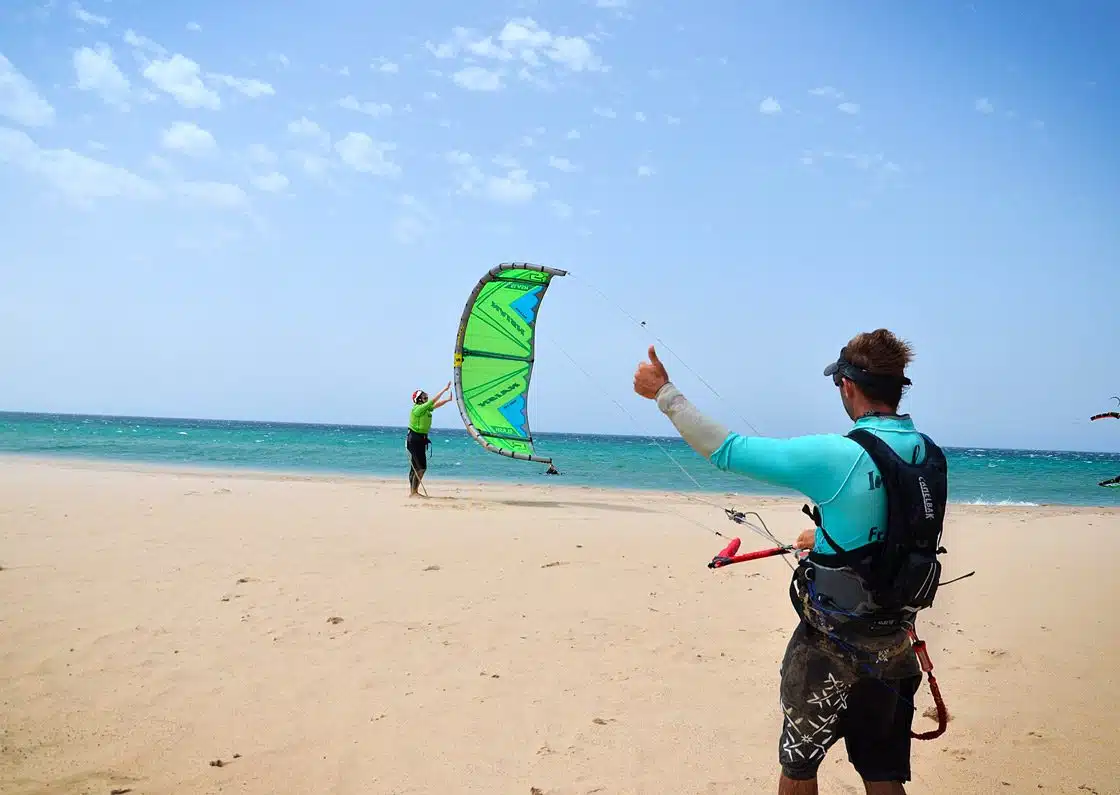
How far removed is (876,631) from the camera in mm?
2414

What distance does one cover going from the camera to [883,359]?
248 centimetres

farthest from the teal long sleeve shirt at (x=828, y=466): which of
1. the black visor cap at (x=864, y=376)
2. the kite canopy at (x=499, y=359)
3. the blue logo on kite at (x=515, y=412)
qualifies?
the blue logo on kite at (x=515, y=412)

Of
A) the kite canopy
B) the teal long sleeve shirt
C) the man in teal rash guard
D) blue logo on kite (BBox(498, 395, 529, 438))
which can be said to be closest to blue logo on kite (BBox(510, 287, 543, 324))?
the kite canopy

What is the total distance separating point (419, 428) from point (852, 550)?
1123cm

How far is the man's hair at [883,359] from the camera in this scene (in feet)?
8.13

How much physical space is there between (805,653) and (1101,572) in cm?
699

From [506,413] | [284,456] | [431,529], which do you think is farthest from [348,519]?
[284,456]

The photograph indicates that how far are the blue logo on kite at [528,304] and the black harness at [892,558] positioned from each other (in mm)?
7740

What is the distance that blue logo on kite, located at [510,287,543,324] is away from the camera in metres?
9.91

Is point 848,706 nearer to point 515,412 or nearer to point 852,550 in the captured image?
point 852,550

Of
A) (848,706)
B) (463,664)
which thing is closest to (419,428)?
(463,664)

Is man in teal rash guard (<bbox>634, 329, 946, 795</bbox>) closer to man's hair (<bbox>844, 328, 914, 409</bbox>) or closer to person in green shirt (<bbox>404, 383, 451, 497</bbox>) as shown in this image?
man's hair (<bbox>844, 328, 914, 409</bbox>)

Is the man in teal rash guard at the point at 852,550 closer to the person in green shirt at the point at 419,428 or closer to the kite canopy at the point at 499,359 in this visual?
the kite canopy at the point at 499,359

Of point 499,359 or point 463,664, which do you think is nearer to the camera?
point 463,664
